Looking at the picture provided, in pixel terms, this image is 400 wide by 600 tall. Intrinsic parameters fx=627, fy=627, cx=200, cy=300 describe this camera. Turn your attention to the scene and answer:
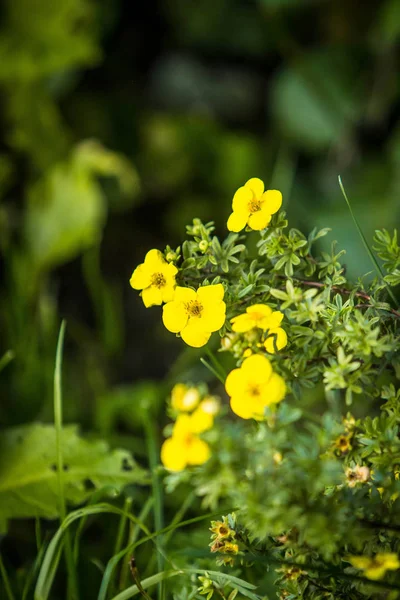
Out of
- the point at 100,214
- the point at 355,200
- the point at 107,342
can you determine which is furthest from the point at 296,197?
the point at 107,342

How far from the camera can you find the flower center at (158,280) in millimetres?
584

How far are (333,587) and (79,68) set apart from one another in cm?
161

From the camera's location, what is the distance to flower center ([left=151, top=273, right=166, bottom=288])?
0.58 metres

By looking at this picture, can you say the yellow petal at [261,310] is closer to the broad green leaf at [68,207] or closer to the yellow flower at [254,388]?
the yellow flower at [254,388]

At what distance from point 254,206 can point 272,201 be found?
0.06ft

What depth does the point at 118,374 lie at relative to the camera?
1.52 m

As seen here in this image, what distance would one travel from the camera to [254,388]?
0.50 m

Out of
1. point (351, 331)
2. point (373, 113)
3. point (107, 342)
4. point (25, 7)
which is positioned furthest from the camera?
point (373, 113)

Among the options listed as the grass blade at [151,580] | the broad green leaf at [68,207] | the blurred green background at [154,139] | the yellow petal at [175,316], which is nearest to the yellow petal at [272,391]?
the yellow petal at [175,316]

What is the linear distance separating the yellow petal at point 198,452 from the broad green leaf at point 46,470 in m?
0.41

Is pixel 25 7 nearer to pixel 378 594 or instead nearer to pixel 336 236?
pixel 336 236

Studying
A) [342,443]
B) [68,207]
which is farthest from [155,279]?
[68,207]

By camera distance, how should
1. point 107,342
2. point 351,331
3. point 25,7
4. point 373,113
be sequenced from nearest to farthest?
1. point 351,331
2. point 107,342
3. point 25,7
4. point 373,113

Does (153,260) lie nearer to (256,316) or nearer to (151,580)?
(256,316)
